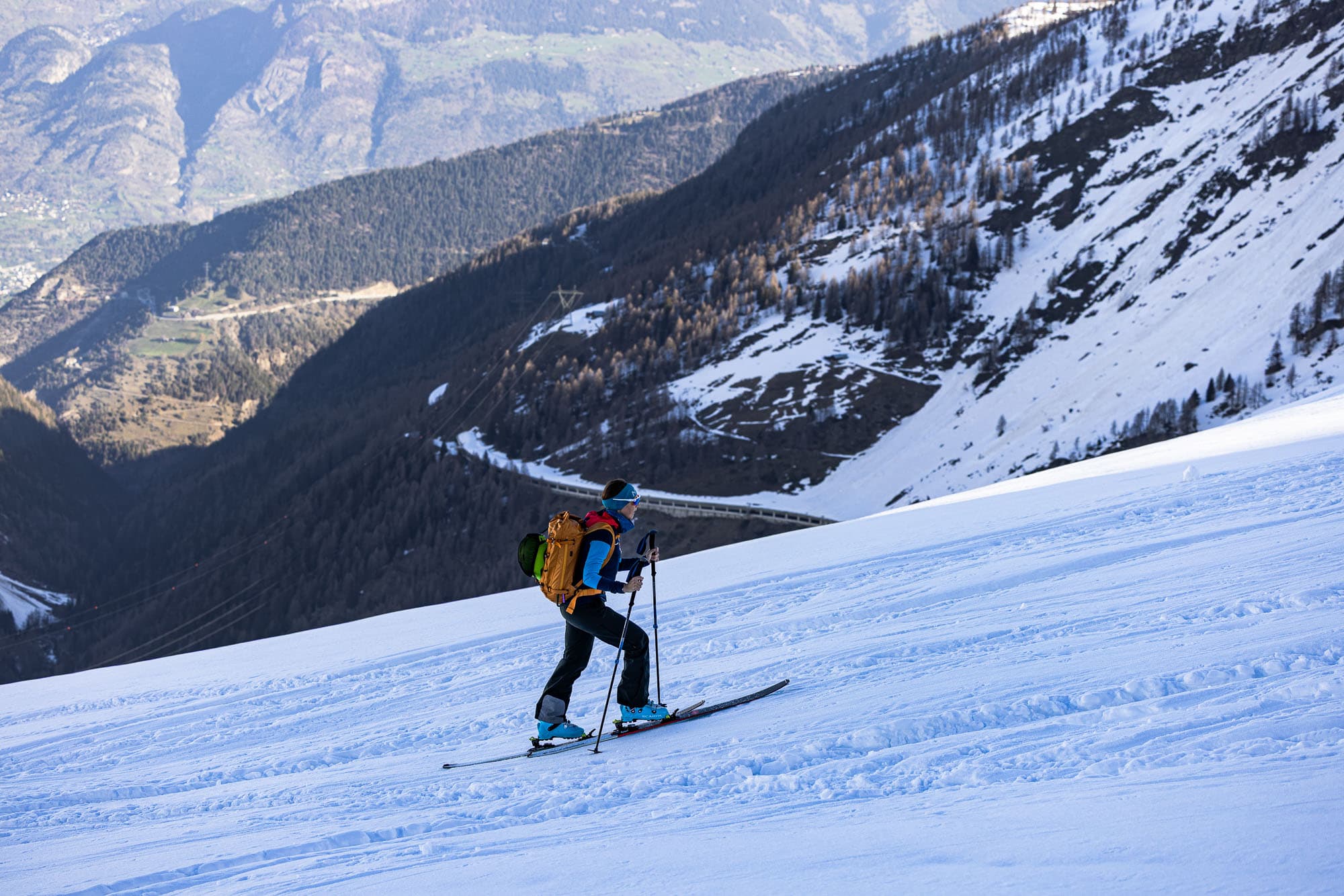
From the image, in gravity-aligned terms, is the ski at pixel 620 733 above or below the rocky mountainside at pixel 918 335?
below

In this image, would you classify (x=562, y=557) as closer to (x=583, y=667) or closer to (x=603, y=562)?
(x=603, y=562)

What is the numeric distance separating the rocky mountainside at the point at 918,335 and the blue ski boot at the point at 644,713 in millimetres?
54443

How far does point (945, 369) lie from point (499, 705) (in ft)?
263

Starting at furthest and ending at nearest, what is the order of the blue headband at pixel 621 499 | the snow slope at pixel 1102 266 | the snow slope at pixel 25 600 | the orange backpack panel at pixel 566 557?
1. the snow slope at pixel 25 600
2. the snow slope at pixel 1102 266
3. the blue headband at pixel 621 499
4. the orange backpack panel at pixel 566 557

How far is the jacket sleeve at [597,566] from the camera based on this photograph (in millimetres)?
9352

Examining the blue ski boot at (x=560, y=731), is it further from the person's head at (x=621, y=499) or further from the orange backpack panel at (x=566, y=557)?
the person's head at (x=621, y=499)

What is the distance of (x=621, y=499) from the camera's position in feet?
31.5

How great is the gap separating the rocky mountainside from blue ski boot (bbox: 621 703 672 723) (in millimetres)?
54443

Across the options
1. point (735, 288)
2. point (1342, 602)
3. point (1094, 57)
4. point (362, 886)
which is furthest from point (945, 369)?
point (362, 886)

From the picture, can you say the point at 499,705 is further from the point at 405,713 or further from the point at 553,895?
the point at 553,895


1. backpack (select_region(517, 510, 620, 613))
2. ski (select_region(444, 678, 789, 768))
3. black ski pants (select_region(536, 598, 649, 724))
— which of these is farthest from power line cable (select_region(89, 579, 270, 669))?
backpack (select_region(517, 510, 620, 613))

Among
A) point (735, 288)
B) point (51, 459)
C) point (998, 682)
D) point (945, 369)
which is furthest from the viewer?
point (51, 459)

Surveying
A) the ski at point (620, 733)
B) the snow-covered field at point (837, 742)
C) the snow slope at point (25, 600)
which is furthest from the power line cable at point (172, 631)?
the ski at point (620, 733)

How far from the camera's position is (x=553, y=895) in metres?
5.88
